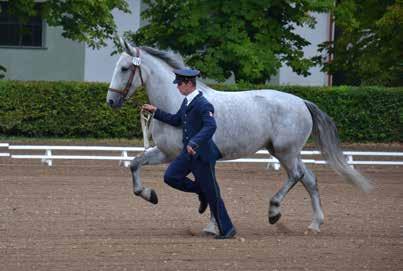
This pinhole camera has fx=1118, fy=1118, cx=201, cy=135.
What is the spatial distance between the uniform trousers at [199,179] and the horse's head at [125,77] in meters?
1.43

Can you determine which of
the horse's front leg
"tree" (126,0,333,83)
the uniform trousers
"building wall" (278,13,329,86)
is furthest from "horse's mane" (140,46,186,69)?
"building wall" (278,13,329,86)

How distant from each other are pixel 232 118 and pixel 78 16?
1956cm

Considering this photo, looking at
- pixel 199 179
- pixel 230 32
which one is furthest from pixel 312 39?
pixel 199 179

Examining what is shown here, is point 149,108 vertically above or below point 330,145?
above

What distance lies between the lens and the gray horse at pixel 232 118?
1326 centimetres

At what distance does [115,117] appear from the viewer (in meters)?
31.2

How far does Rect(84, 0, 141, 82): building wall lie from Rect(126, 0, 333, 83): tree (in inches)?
201

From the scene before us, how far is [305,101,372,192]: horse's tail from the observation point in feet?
47.0

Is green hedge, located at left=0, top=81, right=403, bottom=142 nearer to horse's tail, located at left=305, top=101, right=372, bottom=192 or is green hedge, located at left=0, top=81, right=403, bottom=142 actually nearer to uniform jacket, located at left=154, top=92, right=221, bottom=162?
horse's tail, located at left=305, top=101, right=372, bottom=192

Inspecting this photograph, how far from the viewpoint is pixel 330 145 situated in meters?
14.5

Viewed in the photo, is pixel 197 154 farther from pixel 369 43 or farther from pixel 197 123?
pixel 369 43

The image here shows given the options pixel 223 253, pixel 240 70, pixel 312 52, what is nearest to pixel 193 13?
pixel 240 70

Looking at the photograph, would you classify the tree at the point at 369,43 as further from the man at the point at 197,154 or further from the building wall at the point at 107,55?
the man at the point at 197,154

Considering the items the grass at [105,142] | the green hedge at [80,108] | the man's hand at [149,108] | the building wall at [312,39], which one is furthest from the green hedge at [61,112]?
the man's hand at [149,108]
